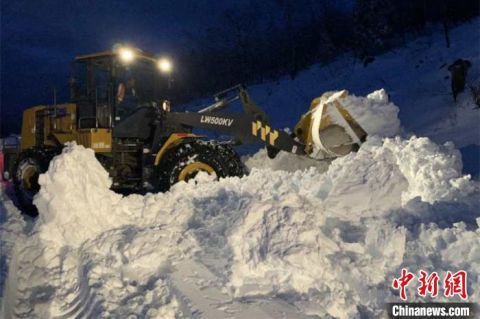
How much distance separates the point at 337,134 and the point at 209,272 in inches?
196

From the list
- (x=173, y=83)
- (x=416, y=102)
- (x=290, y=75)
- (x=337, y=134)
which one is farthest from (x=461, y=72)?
(x=290, y=75)

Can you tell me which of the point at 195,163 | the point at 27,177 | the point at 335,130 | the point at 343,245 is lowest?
the point at 343,245

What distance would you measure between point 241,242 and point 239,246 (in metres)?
0.05

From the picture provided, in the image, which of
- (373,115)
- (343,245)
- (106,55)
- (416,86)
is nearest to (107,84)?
(106,55)

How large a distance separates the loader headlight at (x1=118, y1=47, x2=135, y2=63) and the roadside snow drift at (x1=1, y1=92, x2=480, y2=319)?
229 centimetres

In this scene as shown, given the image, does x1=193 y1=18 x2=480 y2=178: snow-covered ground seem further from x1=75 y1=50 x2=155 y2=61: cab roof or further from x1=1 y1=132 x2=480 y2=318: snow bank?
x1=75 y1=50 x2=155 y2=61: cab roof

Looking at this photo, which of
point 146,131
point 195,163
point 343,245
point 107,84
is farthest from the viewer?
point 146,131

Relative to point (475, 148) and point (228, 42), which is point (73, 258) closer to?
point (475, 148)

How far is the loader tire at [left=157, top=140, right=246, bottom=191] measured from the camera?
7441 millimetres

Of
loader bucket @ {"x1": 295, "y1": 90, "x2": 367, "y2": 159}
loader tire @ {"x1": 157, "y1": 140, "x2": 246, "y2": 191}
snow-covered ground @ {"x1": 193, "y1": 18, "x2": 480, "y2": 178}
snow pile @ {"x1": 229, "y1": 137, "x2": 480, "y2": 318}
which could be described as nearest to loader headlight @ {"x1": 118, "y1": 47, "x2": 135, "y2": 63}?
loader tire @ {"x1": 157, "y1": 140, "x2": 246, "y2": 191}

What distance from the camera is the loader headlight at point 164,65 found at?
8.40 metres

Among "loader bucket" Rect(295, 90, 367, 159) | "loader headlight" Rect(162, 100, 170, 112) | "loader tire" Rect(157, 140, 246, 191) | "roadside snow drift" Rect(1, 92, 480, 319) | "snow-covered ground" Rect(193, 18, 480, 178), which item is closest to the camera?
"roadside snow drift" Rect(1, 92, 480, 319)

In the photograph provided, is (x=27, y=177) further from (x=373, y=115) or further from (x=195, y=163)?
(x=373, y=115)

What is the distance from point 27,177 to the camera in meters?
7.98
